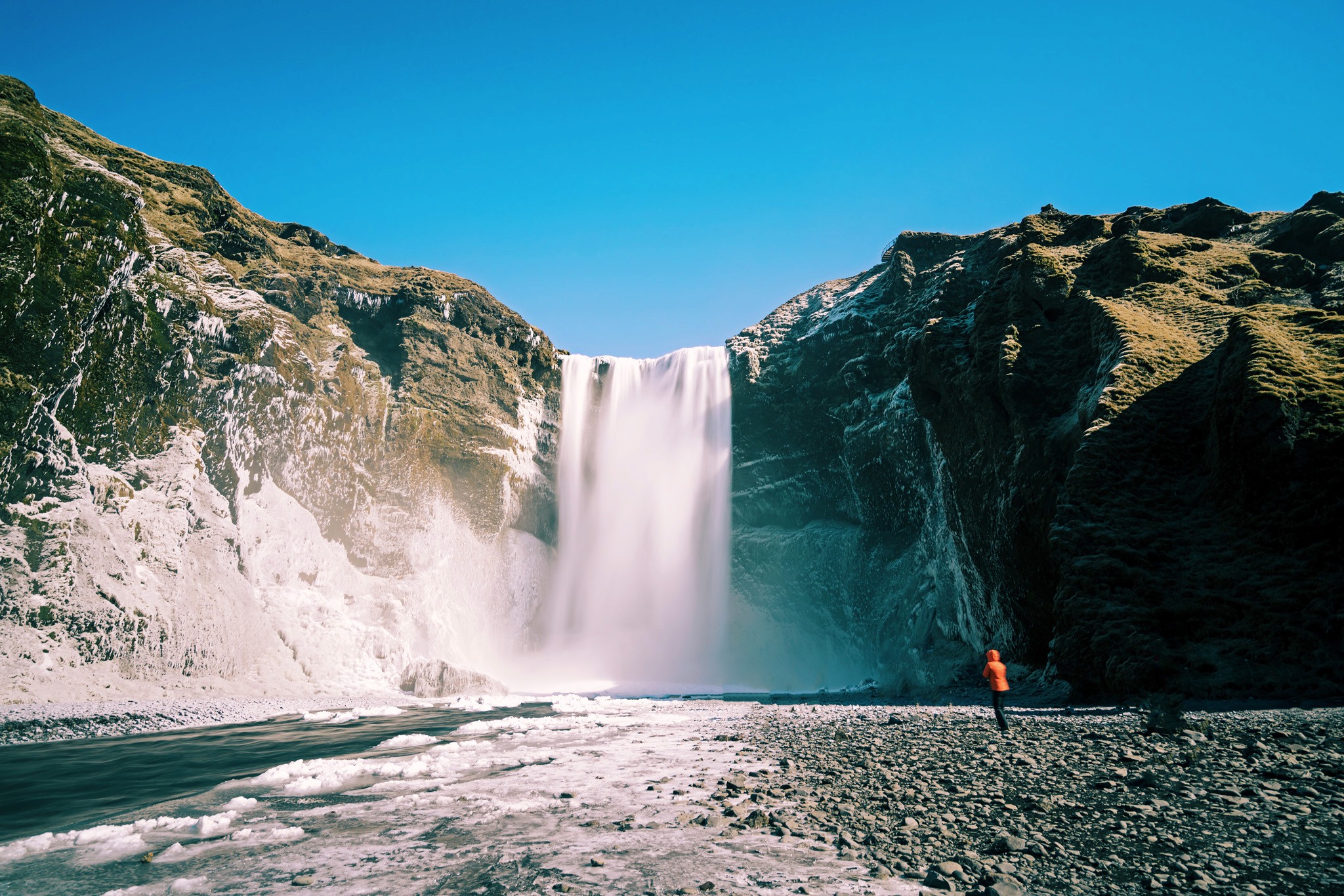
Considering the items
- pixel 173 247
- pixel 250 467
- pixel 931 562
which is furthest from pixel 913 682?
pixel 173 247

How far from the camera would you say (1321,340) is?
1495 cm

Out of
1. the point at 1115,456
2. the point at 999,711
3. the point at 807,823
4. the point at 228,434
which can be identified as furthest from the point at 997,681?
the point at 228,434

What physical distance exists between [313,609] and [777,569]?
3169 cm

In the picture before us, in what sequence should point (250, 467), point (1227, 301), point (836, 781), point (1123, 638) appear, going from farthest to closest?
1. point (250, 467)
2. point (1227, 301)
3. point (1123, 638)
4. point (836, 781)

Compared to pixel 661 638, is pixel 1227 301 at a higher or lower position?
higher

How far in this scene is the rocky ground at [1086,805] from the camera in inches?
168

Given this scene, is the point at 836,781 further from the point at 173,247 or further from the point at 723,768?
the point at 173,247

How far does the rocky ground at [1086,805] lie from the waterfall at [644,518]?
130ft

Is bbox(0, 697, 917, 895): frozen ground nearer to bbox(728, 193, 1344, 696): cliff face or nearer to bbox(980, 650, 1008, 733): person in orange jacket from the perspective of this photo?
bbox(980, 650, 1008, 733): person in orange jacket

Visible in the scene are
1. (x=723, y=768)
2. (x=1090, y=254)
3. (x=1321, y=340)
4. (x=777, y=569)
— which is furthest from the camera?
(x=777, y=569)

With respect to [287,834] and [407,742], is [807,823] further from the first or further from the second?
[407,742]

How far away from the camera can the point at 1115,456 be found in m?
16.2

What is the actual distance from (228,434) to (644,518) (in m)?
29.1

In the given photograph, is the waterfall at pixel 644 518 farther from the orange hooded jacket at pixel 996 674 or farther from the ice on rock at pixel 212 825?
the ice on rock at pixel 212 825
